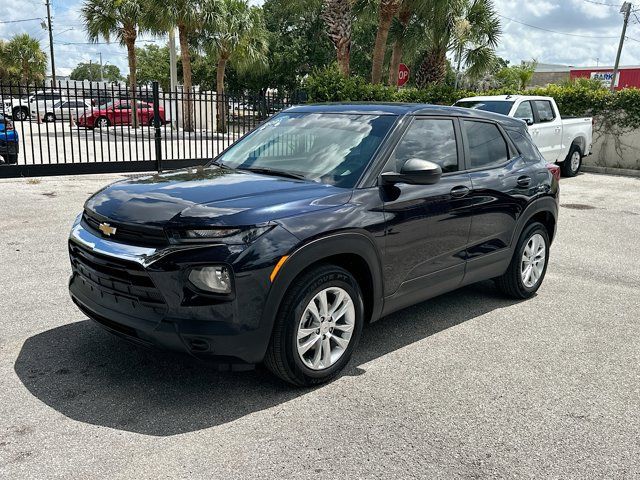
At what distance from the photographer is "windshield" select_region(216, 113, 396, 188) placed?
409 cm

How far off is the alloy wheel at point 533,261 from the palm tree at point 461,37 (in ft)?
52.4

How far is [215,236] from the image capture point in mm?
3225

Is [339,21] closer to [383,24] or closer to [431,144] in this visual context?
[383,24]

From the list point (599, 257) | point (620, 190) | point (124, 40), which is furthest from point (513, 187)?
point (124, 40)

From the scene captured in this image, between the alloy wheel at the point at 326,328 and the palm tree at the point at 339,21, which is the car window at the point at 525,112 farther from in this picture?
the alloy wheel at the point at 326,328

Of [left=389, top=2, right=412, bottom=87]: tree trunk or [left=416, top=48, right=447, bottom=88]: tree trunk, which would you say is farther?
[left=416, top=48, right=447, bottom=88]: tree trunk

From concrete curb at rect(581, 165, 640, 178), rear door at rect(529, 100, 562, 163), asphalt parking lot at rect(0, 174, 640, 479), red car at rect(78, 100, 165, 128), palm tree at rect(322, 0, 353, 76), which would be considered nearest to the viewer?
asphalt parking lot at rect(0, 174, 640, 479)

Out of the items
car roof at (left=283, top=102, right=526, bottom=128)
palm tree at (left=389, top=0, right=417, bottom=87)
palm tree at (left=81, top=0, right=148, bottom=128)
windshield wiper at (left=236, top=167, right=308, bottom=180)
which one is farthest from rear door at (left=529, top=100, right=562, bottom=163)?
palm tree at (left=81, top=0, right=148, bottom=128)

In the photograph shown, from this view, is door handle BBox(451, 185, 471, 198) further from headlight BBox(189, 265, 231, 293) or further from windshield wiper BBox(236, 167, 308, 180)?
headlight BBox(189, 265, 231, 293)

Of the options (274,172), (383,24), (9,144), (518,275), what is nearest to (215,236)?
(274,172)

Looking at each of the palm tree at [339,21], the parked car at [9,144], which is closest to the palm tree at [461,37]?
the palm tree at [339,21]

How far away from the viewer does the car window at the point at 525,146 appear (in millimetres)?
5512

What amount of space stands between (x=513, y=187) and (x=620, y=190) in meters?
10.4

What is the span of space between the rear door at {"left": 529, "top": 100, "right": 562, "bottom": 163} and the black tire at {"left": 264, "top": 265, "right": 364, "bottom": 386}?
11.1 m
